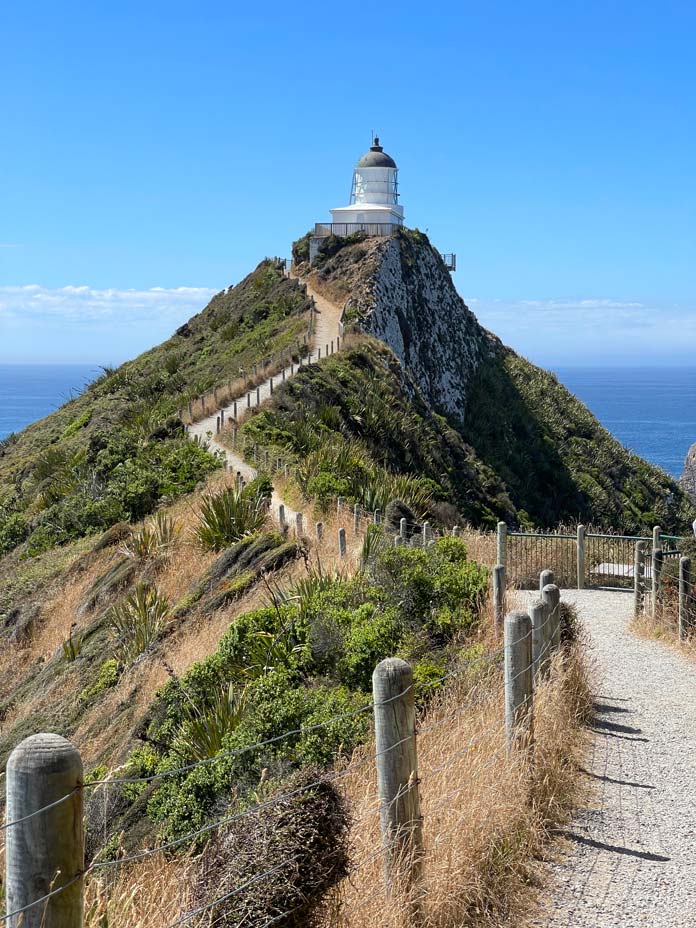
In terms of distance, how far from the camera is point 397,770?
429cm

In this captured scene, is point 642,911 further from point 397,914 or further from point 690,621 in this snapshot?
point 690,621

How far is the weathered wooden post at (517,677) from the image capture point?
19.3 ft

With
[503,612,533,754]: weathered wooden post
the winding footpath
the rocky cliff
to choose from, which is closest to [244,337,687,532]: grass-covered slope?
the rocky cliff

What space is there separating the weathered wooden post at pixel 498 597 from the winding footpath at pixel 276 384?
918cm

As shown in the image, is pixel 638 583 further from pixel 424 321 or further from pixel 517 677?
pixel 424 321

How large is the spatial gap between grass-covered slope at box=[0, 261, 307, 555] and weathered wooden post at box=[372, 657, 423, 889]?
1884cm

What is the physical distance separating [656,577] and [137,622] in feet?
22.4

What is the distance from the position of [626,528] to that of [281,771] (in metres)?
45.5

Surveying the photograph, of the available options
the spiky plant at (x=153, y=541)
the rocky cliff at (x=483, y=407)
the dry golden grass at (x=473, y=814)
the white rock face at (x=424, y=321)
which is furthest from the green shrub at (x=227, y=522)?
the white rock face at (x=424, y=321)

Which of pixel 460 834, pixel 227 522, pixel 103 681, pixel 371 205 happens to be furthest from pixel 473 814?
pixel 371 205

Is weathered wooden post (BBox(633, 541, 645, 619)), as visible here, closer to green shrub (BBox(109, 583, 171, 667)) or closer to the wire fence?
green shrub (BBox(109, 583, 171, 667))

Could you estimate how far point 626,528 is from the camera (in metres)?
49.5

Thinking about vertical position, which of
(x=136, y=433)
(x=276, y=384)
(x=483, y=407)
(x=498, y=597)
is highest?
(x=483, y=407)

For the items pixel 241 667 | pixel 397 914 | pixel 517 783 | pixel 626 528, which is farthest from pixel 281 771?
pixel 626 528
